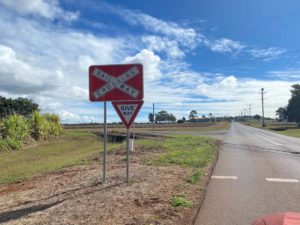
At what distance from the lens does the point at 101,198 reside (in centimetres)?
665

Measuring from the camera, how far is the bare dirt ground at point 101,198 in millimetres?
5551

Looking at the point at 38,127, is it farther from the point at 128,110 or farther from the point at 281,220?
the point at 281,220

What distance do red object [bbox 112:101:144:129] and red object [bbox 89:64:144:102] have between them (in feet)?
0.74

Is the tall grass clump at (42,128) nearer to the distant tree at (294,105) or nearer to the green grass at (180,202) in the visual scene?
the green grass at (180,202)

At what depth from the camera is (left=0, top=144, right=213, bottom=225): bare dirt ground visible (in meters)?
5.55

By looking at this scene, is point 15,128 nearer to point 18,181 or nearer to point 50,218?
point 18,181

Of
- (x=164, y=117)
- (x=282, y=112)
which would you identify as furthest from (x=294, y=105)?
(x=164, y=117)

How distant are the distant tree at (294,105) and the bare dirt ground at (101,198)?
310 feet

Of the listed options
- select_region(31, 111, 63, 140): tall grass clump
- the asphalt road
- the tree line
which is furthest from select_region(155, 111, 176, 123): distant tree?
the asphalt road

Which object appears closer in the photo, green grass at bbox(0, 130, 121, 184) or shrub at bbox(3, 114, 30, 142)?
green grass at bbox(0, 130, 121, 184)

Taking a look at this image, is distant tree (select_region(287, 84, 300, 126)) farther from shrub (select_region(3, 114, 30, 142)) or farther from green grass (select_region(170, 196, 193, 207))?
green grass (select_region(170, 196, 193, 207))

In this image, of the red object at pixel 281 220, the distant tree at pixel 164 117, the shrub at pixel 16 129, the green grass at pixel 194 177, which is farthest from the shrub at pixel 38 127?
the distant tree at pixel 164 117

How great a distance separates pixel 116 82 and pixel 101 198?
268 cm

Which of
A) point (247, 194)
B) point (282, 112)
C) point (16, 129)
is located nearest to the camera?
point (247, 194)
